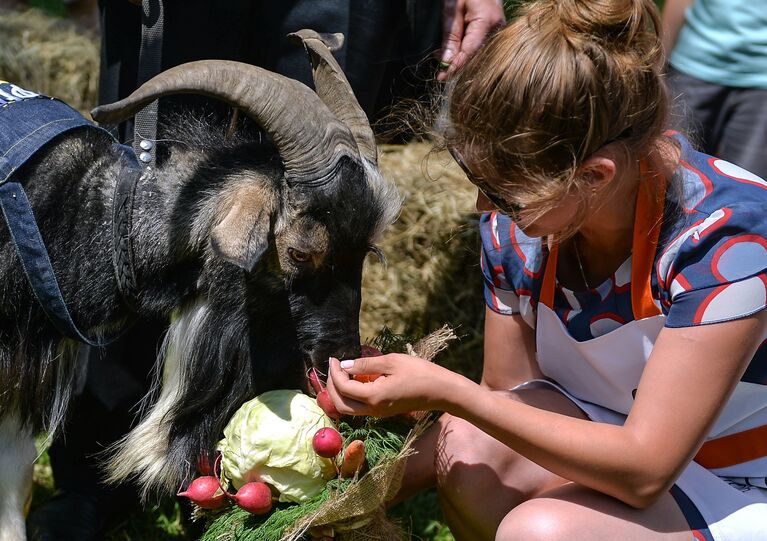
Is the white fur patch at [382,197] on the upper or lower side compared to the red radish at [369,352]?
upper

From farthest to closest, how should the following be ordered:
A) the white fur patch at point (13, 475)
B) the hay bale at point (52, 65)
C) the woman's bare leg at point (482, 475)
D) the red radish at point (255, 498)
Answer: the hay bale at point (52, 65)
the white fur patch at point (13, 475)
the woman's bare leg at point (482, 475)
the red radish at point (255, 498)

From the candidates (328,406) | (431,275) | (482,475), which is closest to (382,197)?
(328,406)

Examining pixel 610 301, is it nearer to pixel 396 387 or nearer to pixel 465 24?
pixel 396 387

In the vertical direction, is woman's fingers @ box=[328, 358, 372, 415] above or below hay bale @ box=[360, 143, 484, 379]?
above

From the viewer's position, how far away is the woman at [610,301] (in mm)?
2275

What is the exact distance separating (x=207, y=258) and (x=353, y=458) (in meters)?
0.78

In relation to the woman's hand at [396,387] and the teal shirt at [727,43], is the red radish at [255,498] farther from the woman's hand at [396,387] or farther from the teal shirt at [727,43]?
the teal shirt at [727,43]

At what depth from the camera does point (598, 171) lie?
2.33 metres

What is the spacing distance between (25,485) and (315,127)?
1.64 meters

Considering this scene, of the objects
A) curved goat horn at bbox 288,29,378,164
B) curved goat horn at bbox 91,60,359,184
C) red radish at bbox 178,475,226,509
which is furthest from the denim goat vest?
curved goat horn at bbox 288,29,378,164

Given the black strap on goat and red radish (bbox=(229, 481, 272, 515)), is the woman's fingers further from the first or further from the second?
the black strap on goat

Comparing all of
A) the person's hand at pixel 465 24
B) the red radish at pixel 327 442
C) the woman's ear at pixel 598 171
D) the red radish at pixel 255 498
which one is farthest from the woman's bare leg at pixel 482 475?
the person's hand at pixel 465 24

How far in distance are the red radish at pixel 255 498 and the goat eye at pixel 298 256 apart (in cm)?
67

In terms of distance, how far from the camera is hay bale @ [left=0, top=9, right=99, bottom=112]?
19.8ft
